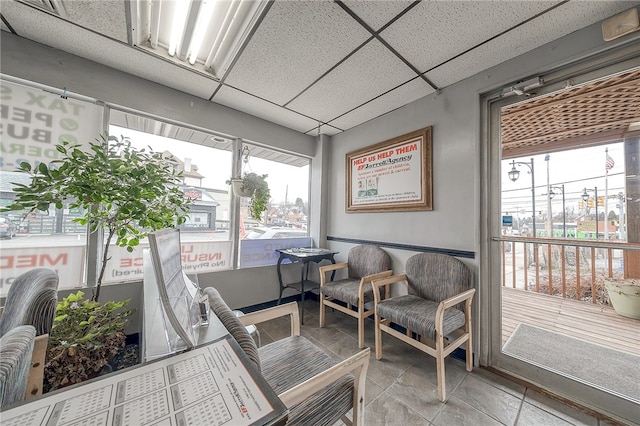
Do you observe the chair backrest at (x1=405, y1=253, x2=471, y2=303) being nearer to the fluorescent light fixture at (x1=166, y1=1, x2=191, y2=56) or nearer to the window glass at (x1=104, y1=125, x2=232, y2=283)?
the window glass at (x1=104, y1=125, x2=232, y2=283)

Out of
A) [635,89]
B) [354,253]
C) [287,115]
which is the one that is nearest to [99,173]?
[287,115]

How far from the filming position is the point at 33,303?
1040 mm

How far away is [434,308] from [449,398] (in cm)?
60

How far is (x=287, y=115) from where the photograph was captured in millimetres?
2955

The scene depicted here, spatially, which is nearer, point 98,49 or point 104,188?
point 104,188

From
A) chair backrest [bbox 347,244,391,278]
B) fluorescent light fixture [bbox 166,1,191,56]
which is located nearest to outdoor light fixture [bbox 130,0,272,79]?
fluorescent light fixture [bbox 166,1,191,56]

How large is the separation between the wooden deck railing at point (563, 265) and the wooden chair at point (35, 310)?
9.33 feet

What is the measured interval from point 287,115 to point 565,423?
3564 millimetres

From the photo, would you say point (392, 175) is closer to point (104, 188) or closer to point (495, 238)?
point (495, 238)

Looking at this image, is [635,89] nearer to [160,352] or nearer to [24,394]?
[160,352]

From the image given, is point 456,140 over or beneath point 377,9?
beneath

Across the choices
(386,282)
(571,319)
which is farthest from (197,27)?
(571,319)

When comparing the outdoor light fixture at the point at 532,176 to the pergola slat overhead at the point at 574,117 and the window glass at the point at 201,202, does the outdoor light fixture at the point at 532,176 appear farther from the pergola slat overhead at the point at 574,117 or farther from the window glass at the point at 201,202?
the window glass at the point at 201,202

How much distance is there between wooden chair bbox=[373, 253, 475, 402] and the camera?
169cm
